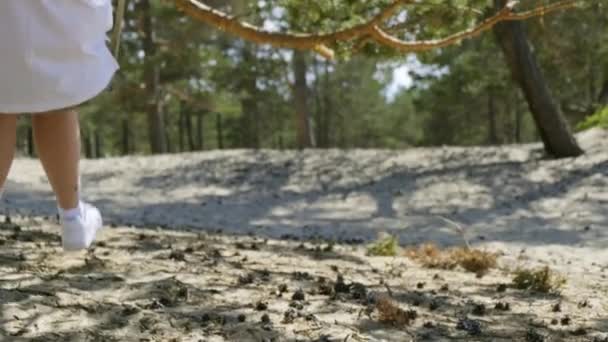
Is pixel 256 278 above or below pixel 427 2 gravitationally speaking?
below

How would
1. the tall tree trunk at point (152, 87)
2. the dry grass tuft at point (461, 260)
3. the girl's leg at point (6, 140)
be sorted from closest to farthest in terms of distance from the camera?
the girl's leg at point (6, 140), the dry grass tuft at point (461, 260), the tall tree trunk at point (152, 87)

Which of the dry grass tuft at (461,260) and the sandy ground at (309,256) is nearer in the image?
the sandy ground at (309,256)

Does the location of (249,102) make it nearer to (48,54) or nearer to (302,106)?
(302,106)

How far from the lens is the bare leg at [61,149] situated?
2117 millimetres

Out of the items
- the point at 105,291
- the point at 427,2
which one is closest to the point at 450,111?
the point at 427,2

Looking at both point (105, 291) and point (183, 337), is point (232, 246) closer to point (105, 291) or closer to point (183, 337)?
point (105, 291)

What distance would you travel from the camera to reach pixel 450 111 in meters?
29.1

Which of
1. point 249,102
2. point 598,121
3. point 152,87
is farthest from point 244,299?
point 249,102

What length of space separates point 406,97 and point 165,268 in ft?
134

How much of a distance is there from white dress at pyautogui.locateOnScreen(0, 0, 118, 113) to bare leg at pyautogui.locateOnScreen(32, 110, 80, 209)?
→ 17cm

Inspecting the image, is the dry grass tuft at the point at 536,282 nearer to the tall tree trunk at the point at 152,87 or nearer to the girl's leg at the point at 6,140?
the girl's leg at the point at 6,140

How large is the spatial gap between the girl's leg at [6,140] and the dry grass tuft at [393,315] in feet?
4.11

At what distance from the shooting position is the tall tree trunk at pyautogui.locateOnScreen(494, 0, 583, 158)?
9.41 metres

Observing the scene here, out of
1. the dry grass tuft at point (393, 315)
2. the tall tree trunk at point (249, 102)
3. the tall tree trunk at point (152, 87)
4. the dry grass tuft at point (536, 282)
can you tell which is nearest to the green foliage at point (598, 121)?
the dry grass tuft at point (536, 282)
